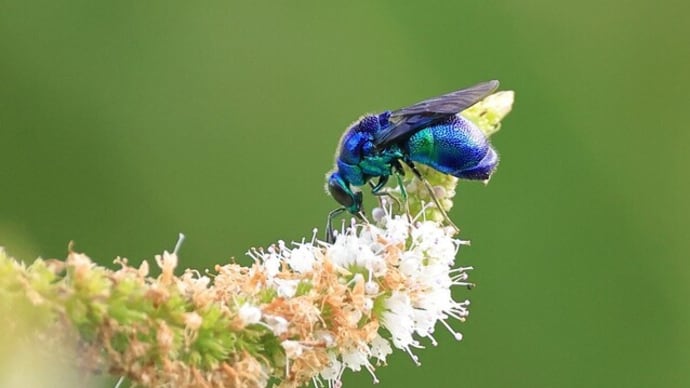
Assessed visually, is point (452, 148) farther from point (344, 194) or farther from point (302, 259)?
point (302, 259)

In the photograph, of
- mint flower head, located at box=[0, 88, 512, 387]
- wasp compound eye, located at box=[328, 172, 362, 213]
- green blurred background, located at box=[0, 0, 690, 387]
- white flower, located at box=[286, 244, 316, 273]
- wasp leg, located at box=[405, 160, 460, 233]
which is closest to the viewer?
mint flower head, located at box=[0, 88, 512, 387]

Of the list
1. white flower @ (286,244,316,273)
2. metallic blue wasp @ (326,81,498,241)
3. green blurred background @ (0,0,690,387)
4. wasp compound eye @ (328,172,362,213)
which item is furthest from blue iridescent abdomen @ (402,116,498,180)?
green blurred background @ (0,0,690,387)

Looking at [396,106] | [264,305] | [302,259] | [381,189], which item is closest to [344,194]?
[381,189]

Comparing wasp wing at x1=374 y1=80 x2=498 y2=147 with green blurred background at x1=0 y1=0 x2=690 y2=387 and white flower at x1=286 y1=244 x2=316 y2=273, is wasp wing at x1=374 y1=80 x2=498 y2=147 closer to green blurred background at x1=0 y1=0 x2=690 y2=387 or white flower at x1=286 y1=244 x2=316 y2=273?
white flower at x1=286 y1=244 x2=316 y2=273

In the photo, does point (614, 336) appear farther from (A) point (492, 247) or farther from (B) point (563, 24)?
(B) point (563, 24)

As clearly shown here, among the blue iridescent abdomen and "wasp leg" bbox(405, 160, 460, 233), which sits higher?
the blue iridescent abdomen

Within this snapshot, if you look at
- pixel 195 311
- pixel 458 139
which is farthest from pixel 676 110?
pixel 195 311

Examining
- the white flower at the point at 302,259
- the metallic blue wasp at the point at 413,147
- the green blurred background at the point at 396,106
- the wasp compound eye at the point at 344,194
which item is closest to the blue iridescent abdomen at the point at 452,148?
the metallic blue wasp at the point at 413,147

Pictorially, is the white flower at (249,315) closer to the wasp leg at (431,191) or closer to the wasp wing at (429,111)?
the wasp leg at (431,191)
